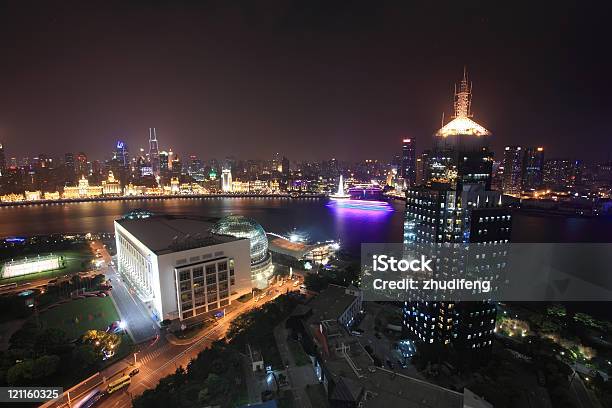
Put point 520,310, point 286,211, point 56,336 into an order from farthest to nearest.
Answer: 1. point 286,211
2. point 520,310
3. point 56,336

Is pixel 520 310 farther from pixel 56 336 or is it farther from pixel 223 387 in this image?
pixel 56 336

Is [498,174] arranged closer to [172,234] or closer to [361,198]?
[361,198]

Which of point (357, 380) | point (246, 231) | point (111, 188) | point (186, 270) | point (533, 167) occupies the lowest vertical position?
point (357, 380)

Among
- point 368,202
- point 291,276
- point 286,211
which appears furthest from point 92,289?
point 368,202

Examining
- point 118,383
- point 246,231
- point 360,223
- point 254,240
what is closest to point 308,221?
point 360,223

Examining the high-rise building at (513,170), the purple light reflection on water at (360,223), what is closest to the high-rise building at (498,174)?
the high-rise building at (513,170)

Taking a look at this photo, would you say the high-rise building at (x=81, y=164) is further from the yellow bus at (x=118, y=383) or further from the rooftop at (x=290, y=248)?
the yellow bus at (x=118, y=383)
